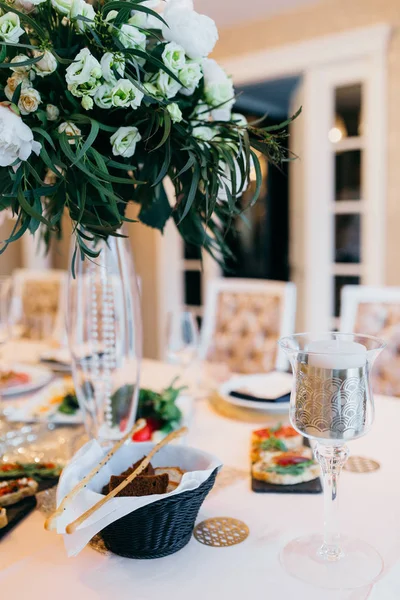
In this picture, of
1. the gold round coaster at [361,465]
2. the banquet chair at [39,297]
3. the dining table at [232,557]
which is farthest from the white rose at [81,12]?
the banquet chair at [39,297]

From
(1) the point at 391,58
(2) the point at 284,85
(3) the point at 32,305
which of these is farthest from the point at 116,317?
(2) the point at 284,85

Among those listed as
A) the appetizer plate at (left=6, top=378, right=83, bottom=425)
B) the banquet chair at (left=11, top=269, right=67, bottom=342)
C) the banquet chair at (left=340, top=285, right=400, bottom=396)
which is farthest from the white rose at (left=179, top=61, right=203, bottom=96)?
the banquet chair at (left=11, top=269, right=67, bottom=342)

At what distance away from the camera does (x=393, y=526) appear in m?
0.89

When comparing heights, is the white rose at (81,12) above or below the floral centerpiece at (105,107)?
above

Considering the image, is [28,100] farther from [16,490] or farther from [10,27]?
[16,490]

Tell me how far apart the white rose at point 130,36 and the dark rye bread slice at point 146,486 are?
0.65 meters

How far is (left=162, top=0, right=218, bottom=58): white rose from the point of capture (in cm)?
93

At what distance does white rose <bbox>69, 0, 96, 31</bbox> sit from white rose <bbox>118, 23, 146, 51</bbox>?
5 centimetres

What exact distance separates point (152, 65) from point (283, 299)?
1346 millimetres

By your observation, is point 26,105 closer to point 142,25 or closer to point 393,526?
point 142,25

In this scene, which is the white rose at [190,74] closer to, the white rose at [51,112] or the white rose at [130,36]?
the white rose at [130,36]

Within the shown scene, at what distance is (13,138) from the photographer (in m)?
0.82

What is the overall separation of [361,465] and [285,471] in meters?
0.18

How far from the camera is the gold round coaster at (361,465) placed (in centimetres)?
109
